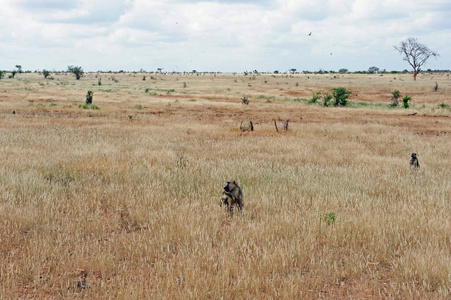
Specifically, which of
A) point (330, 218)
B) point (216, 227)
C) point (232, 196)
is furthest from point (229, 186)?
point (330, 218)

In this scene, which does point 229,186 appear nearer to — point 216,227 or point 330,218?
point 216,227

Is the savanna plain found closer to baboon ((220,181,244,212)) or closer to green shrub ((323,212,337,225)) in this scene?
green shrub ((323,212,337,225))

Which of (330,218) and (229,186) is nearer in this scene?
(330,218)

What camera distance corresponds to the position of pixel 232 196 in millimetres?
5871

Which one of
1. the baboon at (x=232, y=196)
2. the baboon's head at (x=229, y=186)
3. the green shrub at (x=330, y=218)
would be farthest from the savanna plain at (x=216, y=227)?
the baboon's head at (x=229, y=186)

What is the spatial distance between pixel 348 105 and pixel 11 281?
34.3 m

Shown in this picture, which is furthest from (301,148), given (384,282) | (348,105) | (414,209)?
(348,105)

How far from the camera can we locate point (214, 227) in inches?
207

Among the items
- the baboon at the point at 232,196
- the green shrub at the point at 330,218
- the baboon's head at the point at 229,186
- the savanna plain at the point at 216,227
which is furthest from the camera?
the baboon at the point at 232,196

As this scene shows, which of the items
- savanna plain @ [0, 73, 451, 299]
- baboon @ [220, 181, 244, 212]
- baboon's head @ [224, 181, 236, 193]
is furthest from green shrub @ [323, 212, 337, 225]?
baboon's head @ [224, 181, 236, 193]

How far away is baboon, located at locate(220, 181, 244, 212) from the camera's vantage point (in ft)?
19.1

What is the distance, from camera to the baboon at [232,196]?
5824 millimetres

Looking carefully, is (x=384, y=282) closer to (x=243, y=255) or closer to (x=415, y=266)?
(x=415, y=266)

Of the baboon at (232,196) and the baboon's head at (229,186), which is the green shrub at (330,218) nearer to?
the baboon at (232,196)
